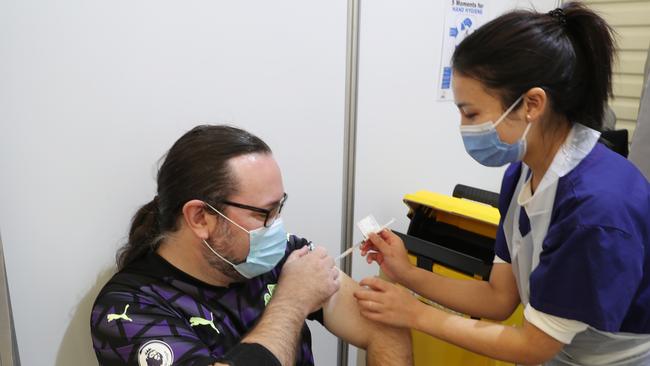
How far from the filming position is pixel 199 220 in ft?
3.75

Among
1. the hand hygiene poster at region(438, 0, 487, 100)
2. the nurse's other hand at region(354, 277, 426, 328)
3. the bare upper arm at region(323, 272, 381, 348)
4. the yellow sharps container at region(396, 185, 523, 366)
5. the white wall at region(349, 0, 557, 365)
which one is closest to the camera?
the nurse's other hand at region(354, 277, 426, 328)

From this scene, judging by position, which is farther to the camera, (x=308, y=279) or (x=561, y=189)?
(x=308, y=279)

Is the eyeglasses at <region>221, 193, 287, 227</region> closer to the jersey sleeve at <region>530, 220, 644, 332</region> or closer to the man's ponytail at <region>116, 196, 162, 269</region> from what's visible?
the man's ponytail at <region>116, 196, 162, 269</region>

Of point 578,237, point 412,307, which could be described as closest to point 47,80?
point 412,307

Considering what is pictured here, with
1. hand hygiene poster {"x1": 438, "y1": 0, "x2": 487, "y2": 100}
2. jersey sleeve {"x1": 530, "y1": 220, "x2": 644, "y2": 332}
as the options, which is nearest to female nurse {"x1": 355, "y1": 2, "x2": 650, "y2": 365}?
jersey sleeve {"x1": 530, "y1": 220, "x2": 644, "y2": 332}

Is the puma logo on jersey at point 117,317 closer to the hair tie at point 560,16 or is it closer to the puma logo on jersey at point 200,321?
the puma logo on jersey at point 200,321

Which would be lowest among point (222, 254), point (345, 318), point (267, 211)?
point (345, 318)

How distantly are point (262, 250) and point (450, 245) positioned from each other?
0.89 metres

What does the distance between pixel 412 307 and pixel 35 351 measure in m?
0.98

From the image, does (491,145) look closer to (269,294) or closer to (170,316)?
(269,294)

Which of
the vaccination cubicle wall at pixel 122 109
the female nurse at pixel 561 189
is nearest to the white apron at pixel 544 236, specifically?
the female nurse at pixel 561 189

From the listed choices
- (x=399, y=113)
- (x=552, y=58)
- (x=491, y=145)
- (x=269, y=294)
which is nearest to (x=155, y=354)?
(x=269, y=294)

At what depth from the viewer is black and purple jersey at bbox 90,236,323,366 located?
98 centimetres

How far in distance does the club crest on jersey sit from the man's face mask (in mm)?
252
